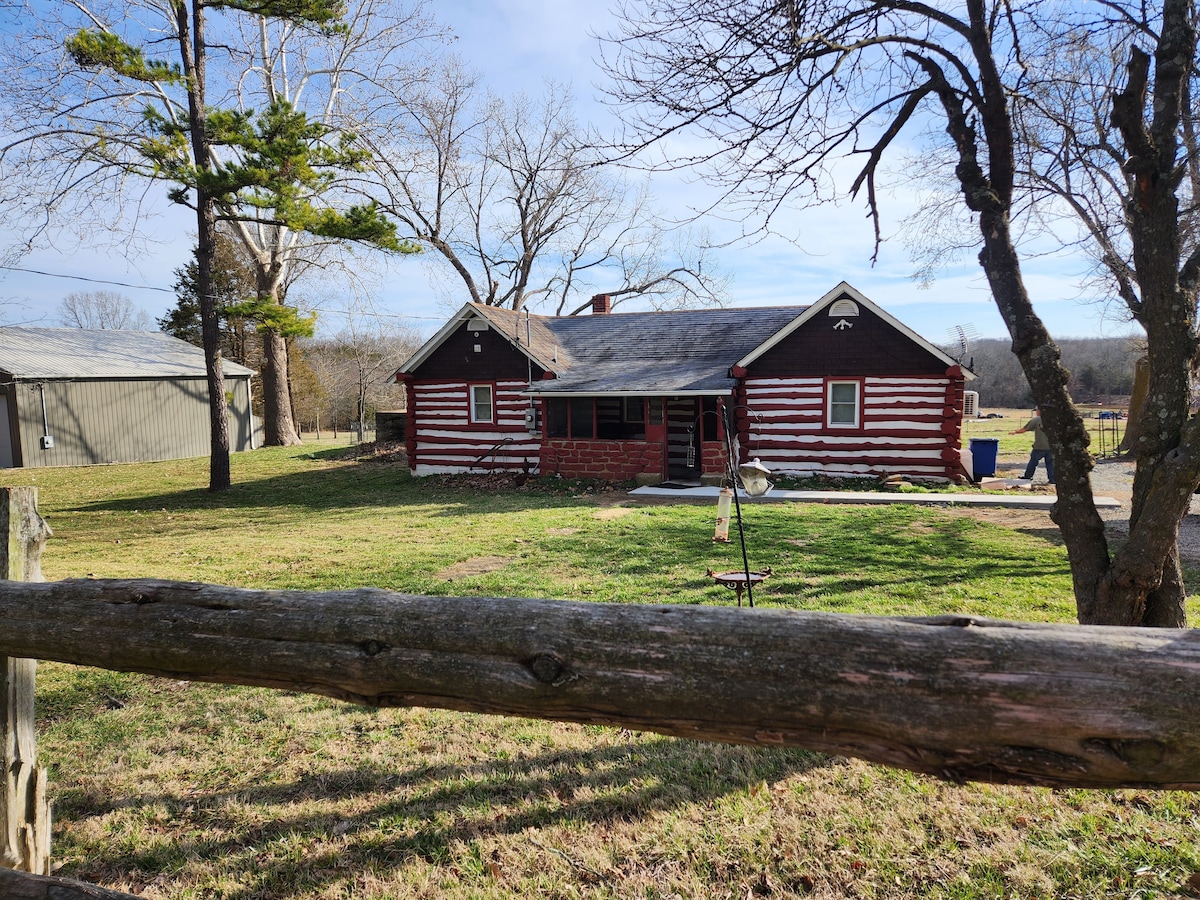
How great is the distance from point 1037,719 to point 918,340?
16948 mm

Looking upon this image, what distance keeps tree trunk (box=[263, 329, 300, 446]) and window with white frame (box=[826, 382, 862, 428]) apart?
23.3 meters

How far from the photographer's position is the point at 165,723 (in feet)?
16.4

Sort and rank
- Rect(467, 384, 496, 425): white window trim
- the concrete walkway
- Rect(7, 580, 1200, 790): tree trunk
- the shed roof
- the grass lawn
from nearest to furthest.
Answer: Rect(7, 580, 1200, 790): tree trunk, the grass lawn, the concrete walkway, Rect(467, 384, 496, 425): white window trim, the shed roof

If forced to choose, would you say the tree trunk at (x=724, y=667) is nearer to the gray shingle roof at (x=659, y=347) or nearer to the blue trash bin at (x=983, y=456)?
the gray shingle roof at (x=659, y=347)

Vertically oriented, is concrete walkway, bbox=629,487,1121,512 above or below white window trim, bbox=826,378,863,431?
below

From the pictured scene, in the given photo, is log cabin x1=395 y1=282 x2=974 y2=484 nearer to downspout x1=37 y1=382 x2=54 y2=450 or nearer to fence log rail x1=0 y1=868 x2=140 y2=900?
downspout x1=37 y1=382 x2=54 y2=450

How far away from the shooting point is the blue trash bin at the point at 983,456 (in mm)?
17047

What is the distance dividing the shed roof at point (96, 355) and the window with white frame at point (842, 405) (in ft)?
79.2

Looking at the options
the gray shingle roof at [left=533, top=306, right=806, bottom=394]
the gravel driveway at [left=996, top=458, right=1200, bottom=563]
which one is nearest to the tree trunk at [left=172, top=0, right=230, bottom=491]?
the gray shingle roof at [left=533, top=306, right=806, bottom=394]

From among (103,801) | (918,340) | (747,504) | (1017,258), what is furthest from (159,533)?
(918,340)

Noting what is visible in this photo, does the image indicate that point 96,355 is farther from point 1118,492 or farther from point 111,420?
point 1118,492

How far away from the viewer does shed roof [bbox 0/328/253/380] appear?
24500 mm

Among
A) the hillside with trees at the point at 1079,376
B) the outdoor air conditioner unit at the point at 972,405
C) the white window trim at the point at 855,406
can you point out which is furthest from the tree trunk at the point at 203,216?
the hillside with trees at the point at 1079,376

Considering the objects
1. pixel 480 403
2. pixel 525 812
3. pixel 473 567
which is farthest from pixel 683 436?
pixel 525 812
